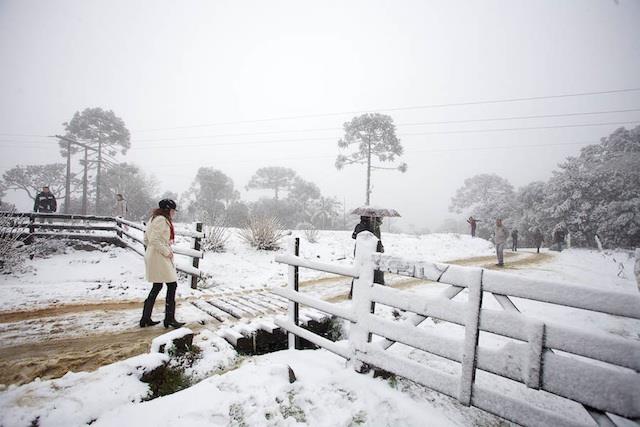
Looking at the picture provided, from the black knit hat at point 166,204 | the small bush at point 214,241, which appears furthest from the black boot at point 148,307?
the small bush at point 214,241

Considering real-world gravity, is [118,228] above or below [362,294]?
below

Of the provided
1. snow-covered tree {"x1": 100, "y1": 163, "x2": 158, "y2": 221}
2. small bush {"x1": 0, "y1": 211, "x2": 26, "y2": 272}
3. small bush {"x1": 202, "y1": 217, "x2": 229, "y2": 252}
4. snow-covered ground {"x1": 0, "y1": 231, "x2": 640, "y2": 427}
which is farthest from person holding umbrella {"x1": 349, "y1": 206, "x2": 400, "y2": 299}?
snow-covered tree {"x1": 100, "y1": 163, "x2": 158, "y2": 221}

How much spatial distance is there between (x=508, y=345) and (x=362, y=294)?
4.14 ft

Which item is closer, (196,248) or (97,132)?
(196,248)

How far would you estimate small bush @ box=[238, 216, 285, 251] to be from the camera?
11836 mm

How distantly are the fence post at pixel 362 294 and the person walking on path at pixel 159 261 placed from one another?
289cm

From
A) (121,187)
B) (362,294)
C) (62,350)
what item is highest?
(121,187)

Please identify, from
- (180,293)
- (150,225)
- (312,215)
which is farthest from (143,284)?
(312,215)

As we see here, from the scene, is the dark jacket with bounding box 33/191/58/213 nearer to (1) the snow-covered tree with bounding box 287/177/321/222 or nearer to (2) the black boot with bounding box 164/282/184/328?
(2) the black boot with bounding box 164/282/184/328

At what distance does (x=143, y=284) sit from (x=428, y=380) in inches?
272

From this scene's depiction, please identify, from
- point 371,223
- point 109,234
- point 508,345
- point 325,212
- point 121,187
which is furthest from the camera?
point 325,212

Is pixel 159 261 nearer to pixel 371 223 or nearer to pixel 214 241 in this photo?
pixel 371 223

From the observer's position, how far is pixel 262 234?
466 inches

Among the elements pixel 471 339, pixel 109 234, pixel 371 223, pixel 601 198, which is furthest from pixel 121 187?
pixel 601 198
